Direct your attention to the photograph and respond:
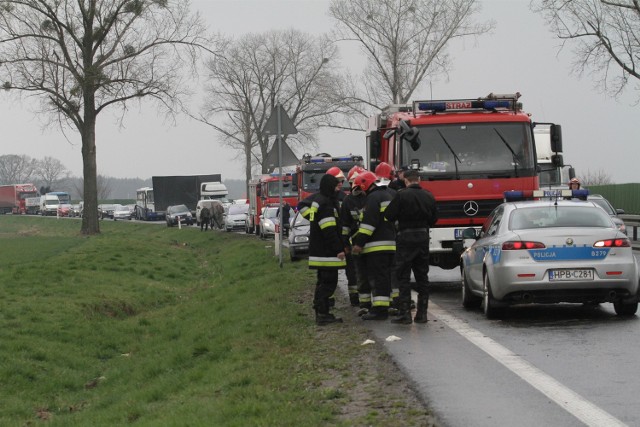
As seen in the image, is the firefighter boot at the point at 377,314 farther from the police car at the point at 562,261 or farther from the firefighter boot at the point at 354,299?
the firefighter boot at the point at 354,299

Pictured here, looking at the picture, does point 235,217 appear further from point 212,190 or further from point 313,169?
point 313,169

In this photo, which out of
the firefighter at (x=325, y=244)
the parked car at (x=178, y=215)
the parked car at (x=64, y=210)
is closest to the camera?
the firefighter at (x=325, y=244)

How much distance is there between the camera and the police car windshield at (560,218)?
42.0 ft

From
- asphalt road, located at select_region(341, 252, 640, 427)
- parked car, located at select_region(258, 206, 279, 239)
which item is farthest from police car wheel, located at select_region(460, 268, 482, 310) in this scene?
parked car, located at select_region(258, 206, 279, 239)

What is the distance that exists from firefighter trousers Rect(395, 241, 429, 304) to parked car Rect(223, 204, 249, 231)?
141 ft

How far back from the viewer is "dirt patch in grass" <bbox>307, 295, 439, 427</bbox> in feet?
24.3

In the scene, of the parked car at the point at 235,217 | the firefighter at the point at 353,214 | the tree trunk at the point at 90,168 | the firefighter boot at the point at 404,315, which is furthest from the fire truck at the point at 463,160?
the parked car at the point at 235,217

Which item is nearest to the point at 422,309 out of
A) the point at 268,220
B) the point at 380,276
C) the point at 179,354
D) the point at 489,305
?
the point at 380,276

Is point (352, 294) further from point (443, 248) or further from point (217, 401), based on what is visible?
point (217, 401)

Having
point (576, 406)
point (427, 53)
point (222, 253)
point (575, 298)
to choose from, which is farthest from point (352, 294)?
point (427, 53)

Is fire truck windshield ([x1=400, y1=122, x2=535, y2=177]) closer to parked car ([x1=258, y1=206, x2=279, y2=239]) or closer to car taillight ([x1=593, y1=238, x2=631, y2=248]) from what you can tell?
car taillight ([x1=593, y1=238, x2=631, y2=248])

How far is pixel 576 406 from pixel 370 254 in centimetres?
581

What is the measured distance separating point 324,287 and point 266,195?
113 feet

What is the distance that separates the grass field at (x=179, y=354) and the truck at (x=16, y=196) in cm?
10236
